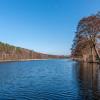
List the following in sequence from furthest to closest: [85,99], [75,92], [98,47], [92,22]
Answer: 1. [98,47]
2. [92,22]
3. [75,92]
4. [85,99]

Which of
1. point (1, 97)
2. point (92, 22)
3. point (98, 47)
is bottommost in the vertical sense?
point (1, 97)

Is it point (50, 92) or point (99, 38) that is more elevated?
point (99, 38)

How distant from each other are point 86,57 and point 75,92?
73.8 metres

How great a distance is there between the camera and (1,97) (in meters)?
24.3

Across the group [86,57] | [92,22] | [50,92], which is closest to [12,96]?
[50,92]

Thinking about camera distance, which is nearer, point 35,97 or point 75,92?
point 35,97

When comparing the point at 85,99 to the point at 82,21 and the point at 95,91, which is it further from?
the point at 82,21

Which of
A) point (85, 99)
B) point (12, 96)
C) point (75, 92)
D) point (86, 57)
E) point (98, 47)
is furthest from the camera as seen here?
point (86, 57)

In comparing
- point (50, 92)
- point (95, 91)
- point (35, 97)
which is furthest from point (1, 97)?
point (95, 91)

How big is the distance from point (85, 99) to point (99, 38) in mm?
47390

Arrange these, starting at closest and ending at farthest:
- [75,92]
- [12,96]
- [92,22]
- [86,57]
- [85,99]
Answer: [85,99], [12,96], [75,92], [92,22], [86,57]

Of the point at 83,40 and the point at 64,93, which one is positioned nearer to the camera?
the point at 64,93

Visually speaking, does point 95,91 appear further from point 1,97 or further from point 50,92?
point 1,97

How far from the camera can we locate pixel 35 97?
2414 centimetres
